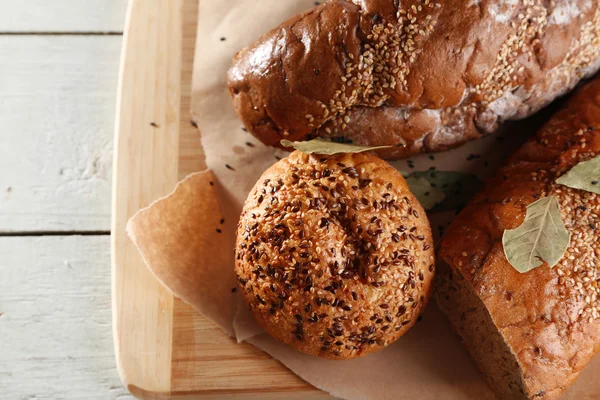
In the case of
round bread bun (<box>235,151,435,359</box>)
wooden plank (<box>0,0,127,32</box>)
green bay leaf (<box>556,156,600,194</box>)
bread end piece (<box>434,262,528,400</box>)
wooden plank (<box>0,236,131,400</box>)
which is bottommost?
wooden plank (<box>0,236,131,400</box>)

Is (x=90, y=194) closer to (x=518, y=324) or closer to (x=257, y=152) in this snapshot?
(x=257, y=152)

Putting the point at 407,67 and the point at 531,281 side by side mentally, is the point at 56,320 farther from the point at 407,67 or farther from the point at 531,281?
the point at 531,281

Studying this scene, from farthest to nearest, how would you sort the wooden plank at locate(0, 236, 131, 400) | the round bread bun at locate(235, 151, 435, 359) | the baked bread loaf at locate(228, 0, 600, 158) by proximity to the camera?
the wooden plank at locate(0, 236, 131, 400) < the baked bread loaf at locate(228, 0, 600, 158) < the round bread bun at locate(235, 151, 435, 359)

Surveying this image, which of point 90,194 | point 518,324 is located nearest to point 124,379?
point 90,194

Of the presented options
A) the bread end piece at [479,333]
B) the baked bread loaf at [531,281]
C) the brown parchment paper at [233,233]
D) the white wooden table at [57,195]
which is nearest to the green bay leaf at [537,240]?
the baked bread loaf at [531,281]

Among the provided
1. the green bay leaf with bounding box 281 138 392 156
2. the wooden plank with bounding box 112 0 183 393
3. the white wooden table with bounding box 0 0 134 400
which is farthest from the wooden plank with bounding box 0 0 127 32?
the green bay leaf with bounding box 281 138 392 156

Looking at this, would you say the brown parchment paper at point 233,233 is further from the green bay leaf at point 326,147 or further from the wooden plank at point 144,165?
the green bay leaf at point 326,147

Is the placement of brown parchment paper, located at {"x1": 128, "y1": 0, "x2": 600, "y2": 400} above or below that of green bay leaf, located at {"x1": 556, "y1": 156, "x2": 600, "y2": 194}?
below

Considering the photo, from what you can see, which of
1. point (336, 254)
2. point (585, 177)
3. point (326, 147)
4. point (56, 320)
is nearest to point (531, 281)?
point (585, 177)

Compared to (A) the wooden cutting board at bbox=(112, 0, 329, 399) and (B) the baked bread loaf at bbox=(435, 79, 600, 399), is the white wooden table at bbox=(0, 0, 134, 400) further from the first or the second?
(B) the baked bread loaf at bbox=(435, 79, 600, 399)
